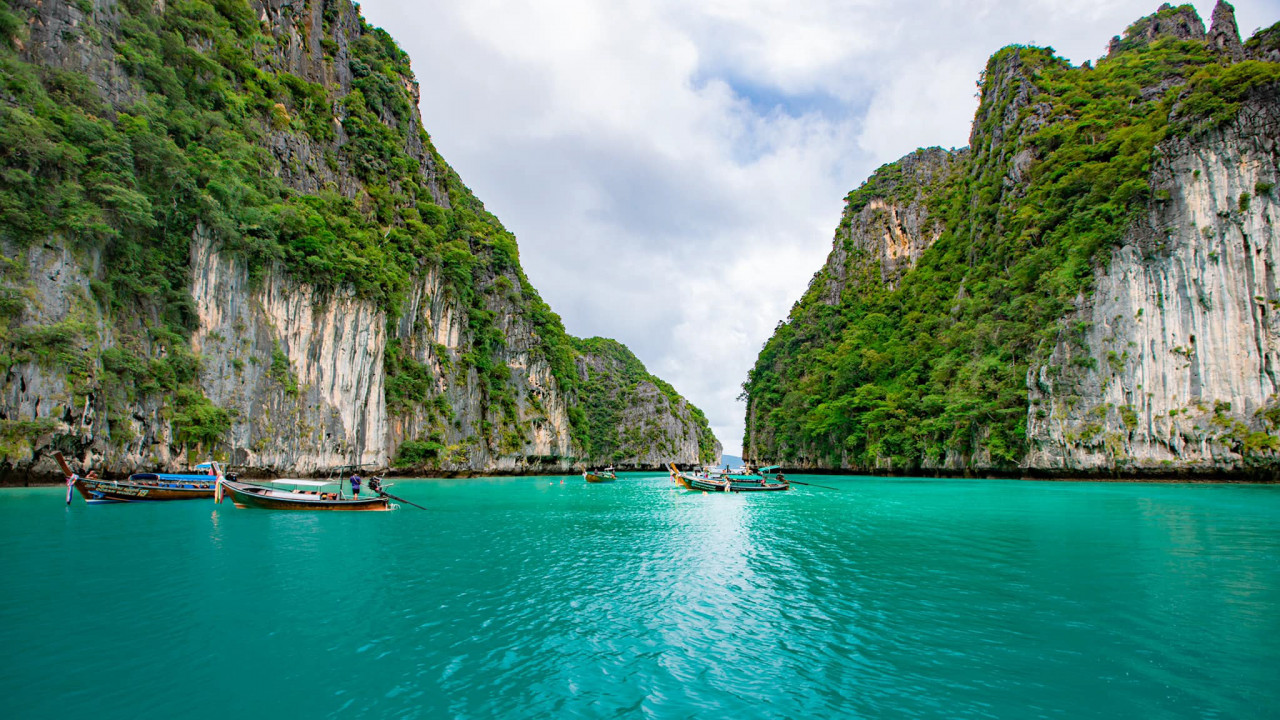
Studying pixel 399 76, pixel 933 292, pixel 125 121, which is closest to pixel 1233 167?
pixel 933 292

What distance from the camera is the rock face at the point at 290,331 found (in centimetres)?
2169

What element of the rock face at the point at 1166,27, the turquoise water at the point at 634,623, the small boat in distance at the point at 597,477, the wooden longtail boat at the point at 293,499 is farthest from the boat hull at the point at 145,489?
the rock face at the point at 1166,27

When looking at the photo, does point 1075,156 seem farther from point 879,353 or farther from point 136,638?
point 136,638

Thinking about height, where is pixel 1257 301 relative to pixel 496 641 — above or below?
above

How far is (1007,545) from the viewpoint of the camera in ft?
43.9

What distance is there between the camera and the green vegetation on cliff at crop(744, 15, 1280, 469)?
1452 inches

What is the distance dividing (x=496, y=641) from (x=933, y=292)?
61.6 metres

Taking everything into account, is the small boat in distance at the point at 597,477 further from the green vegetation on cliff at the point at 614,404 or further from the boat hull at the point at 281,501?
the green vegetation on cliff at the point at 614,404

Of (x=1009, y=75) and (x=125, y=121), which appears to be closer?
(x=125, y=121)

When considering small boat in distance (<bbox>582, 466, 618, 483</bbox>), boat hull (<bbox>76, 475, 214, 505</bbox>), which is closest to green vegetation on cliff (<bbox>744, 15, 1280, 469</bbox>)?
small boat in distance (<bbox>582, 466, 618, 483</bbox>)

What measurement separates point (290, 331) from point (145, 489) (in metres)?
14.1

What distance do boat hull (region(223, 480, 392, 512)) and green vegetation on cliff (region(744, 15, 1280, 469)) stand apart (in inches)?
1595

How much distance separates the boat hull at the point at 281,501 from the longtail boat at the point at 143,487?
14.5 feet

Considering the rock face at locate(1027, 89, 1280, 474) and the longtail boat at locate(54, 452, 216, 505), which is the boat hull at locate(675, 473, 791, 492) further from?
the longtail boat at locate(54, 452, 216, 505)
